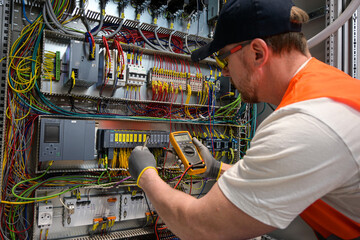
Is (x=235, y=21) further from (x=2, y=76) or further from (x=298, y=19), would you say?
(x=2, y=76)

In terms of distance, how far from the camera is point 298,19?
86 centimetres

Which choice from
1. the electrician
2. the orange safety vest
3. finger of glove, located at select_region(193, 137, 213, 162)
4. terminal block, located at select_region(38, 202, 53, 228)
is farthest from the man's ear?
terminal block, located at select_region(38, 202, 53, 228)

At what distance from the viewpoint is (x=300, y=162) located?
574 mm

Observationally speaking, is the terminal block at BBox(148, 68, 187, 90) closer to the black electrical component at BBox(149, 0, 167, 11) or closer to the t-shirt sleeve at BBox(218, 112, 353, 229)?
the black electrical component at BBox(149, 0, 167, 11)

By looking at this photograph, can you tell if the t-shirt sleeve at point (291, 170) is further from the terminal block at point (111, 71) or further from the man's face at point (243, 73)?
the terminal block at point (111, 71)

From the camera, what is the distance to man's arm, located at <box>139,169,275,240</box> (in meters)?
0.63

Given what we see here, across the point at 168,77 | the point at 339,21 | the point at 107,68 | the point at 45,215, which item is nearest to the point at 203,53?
the point at 339,21

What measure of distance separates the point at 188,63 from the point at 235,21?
1.71 meters

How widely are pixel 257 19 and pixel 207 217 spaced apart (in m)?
0.64

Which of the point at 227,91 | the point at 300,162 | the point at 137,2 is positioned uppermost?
the point at 137,2

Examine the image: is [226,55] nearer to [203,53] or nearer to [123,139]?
[203,53]

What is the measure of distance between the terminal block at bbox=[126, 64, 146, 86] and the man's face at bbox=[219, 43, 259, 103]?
48.9 inches

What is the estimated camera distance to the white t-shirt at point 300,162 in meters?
0.57

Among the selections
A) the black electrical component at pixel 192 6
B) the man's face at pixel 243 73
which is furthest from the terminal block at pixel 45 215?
the black electrical component at pixel 192 6
